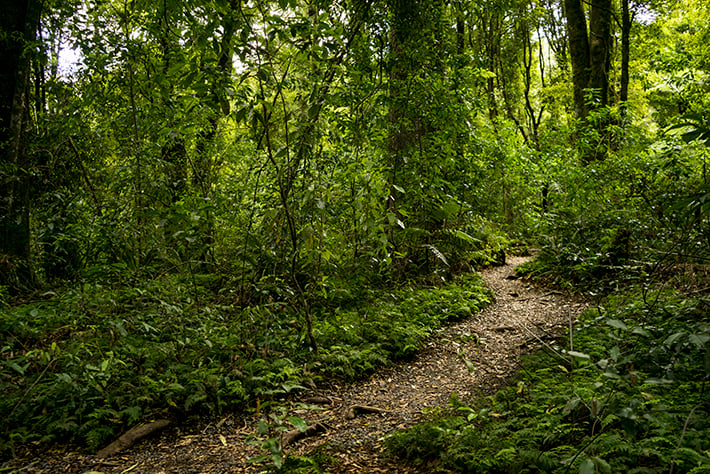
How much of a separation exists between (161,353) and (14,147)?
15.1ft

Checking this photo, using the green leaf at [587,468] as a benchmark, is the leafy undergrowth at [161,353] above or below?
below

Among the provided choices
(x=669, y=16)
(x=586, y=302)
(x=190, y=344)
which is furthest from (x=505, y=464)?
(x=669, y=16)

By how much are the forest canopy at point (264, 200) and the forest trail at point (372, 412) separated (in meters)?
0.30

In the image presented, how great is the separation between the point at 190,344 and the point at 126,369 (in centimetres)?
74

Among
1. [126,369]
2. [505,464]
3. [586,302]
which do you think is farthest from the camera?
[586,302]

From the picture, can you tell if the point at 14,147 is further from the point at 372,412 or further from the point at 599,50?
the point at 599,50

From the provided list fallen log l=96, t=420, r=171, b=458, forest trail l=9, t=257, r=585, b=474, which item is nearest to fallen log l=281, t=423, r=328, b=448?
forest trail l=9, t=257, r=585, b=474

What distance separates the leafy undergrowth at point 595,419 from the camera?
2383 millimetres

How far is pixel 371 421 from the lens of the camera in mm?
4246

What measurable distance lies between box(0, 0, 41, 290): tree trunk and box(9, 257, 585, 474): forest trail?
486 centimetres

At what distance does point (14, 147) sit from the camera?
22.6 feet

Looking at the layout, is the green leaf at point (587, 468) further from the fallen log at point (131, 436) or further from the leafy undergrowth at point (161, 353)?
the fallen log at point (131, 436)

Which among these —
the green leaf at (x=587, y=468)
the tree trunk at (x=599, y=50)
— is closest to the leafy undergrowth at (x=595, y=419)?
the green leaf at (x=587, y=468)

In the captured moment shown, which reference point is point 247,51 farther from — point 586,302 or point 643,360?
point 586,302
